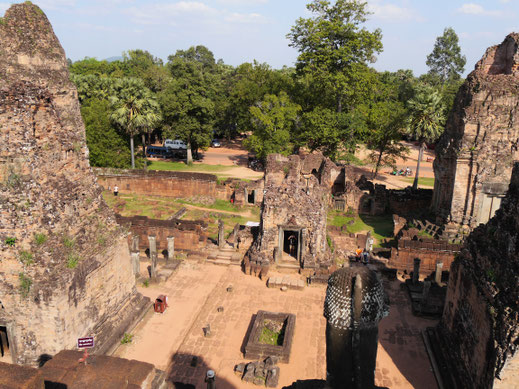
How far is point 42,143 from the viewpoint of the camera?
41.5 ft

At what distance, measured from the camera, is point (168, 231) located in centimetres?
2420

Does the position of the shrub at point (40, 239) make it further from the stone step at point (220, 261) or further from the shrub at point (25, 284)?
the stone step at point (220, 261)

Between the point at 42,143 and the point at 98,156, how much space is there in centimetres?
2735

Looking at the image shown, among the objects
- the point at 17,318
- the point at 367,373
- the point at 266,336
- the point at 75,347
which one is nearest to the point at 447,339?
the point at 266,336

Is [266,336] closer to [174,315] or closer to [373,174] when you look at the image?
[174,315]

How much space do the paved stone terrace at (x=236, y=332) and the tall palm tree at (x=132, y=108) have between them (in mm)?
20630

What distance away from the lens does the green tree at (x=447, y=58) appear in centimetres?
7344

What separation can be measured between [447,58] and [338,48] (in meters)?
44.6

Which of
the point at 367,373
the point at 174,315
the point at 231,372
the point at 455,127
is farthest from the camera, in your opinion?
the point at 455,127

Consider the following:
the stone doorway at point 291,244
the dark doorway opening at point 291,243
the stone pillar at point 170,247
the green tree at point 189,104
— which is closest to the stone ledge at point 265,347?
the stone doorway at point 291,244

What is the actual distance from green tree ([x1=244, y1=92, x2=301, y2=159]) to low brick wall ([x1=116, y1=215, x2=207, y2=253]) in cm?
1797

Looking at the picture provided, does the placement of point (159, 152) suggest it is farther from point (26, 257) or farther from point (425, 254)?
point (26, 257)

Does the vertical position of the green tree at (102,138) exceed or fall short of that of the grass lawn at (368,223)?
it exceeds it

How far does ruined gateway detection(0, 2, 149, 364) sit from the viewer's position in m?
12.1
